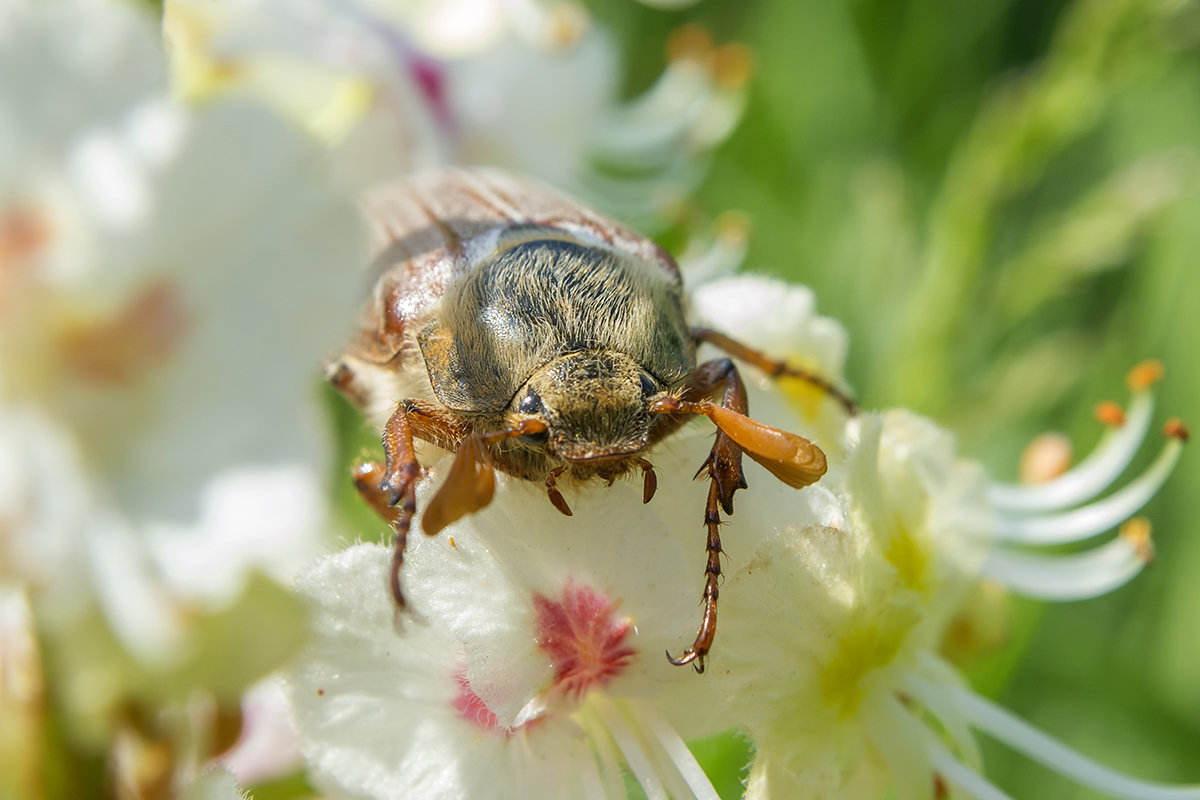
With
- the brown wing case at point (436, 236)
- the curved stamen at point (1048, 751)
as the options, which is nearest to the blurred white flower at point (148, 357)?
the brown wing case at point (436, 236)

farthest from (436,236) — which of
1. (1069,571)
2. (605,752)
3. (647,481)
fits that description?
(1069,571)

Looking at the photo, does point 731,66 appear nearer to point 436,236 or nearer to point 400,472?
point 436,236

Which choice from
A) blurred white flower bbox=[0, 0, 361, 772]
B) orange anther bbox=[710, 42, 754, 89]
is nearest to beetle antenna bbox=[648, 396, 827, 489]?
A: blurred white flower bbox=[0, 0, 361, 772]

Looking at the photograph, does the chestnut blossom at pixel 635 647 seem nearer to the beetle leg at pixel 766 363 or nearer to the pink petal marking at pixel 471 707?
the pink petal marking at pixel 471 707

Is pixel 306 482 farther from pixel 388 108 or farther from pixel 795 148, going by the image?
pixel 795 148

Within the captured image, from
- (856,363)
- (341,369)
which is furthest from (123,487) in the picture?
(856,363)

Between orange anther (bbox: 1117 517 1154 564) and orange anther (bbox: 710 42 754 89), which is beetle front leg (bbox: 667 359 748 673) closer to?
orange anther (bbox: 1117 517 1154 564)
